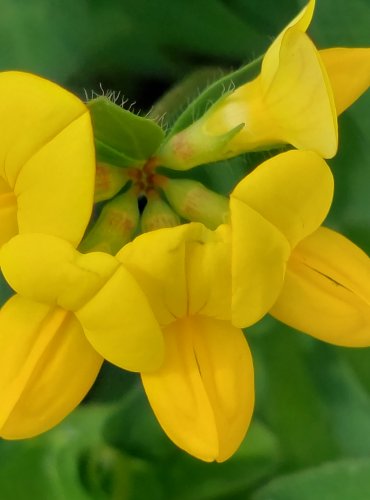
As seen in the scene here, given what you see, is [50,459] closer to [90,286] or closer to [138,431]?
[138,431]

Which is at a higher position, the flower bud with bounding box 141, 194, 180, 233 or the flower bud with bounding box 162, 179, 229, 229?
the flower bud with bounding box 162, 179, 229, 229

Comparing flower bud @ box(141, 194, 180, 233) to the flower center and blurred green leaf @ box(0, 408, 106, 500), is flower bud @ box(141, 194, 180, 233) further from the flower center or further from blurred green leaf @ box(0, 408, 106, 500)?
blurred green leaf @ box(0, 408, 106, 500)

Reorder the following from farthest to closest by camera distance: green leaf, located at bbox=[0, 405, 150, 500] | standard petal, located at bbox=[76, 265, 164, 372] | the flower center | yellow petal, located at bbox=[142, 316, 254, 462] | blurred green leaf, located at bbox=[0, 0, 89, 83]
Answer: blurred green leaf, located at bbox=[0, 0, 89, 83], green leaf, located at bbox=[0, 405, 150, 500], the flower center, yellow petal, located at bbox=[142, 316, 254, 462], standard petal, located at bbox=[76, 265, 164, 372]

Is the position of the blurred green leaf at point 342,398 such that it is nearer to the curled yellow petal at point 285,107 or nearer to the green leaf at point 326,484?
the green leaf at point 326,484

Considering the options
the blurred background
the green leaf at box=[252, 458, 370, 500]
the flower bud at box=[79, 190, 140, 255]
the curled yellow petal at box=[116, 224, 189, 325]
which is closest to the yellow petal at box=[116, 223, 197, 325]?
the curled yellow petal at box=[116, 224, 189, 325]

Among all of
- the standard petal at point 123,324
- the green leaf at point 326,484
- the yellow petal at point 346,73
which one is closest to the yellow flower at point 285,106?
the yellow petal at point 346,73

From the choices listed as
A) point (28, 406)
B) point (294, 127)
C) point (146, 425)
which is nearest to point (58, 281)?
point (28, 406)
